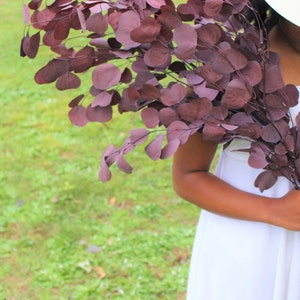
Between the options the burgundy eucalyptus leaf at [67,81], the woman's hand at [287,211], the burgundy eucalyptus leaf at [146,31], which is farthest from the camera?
the woman's hand at [287,211]

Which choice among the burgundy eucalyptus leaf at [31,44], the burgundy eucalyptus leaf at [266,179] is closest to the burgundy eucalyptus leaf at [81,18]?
the burgundy eucalyptus leaf at [31,44]

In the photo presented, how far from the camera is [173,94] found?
3.85 feet

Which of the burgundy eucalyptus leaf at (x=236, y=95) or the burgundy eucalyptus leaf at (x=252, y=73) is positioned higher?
the burgundy eucalyptus leaf at (x=252, y=73)

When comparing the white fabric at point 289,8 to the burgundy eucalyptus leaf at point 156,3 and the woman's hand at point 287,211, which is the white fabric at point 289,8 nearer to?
the burgundy eucalyptus leaf at point 156,3

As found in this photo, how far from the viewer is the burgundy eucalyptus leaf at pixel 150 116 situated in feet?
3.95

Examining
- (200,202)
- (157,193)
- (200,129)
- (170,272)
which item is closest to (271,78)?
(200,129)

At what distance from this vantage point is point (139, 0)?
111 cm

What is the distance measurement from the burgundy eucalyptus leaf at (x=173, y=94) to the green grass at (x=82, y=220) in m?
1.82

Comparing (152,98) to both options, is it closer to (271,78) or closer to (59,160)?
(271,78)

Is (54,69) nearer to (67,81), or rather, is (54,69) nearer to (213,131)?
(67,81)

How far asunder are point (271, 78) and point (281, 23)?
0.30 metres

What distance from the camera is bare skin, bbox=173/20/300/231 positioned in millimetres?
1367

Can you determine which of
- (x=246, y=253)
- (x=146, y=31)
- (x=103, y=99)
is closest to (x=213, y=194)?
(x=246, y=253)

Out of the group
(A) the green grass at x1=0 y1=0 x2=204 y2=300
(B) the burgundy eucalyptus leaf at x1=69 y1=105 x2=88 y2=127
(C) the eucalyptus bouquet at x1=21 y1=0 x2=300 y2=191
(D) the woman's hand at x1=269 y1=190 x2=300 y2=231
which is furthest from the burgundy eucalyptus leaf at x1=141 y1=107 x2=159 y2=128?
(A) the green grass at x1=0 y1=0 x2=204 y2=300
